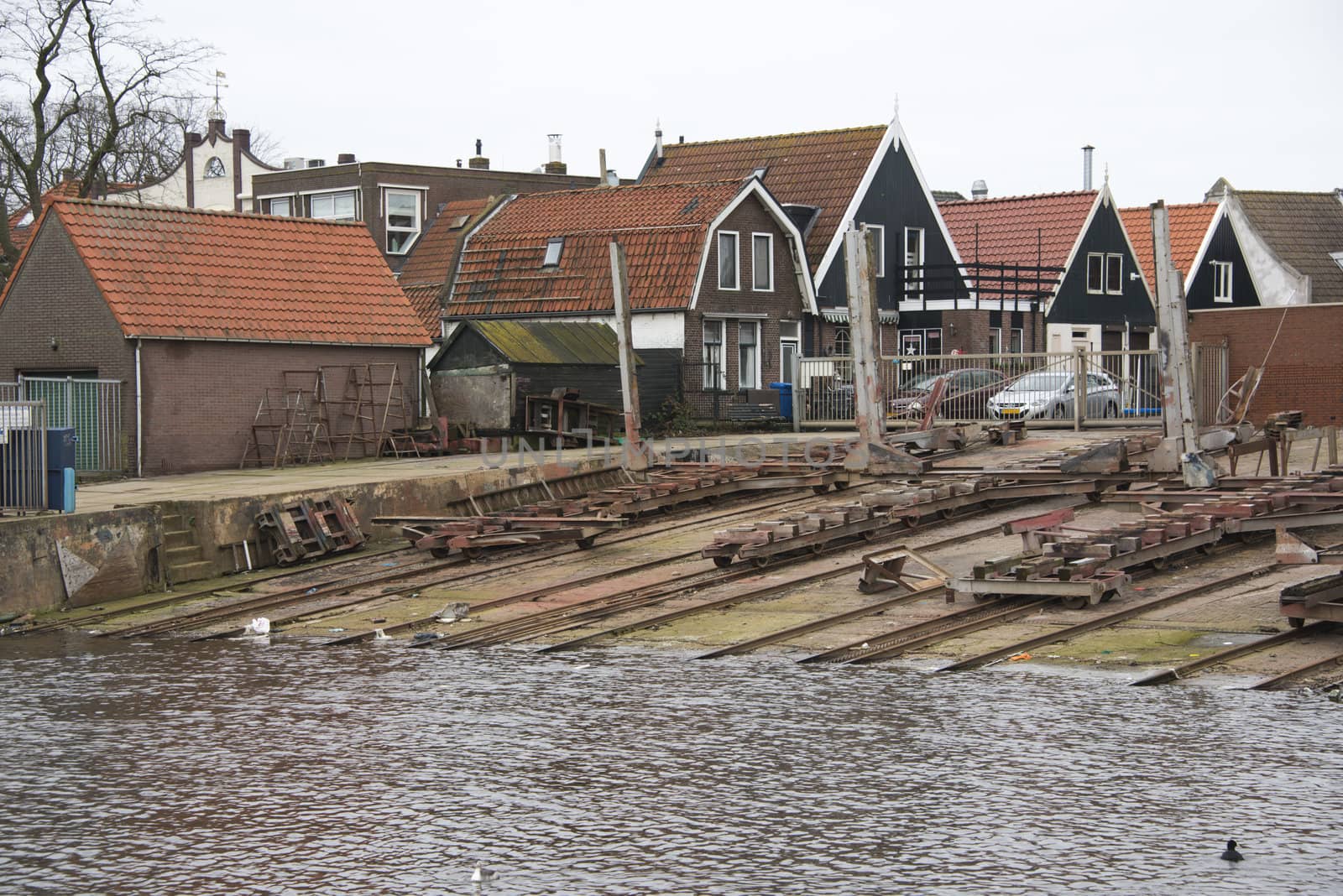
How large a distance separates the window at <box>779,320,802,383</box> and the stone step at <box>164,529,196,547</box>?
22107 millimetres

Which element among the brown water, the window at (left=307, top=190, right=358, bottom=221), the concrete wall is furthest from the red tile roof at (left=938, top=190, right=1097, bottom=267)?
the brown water

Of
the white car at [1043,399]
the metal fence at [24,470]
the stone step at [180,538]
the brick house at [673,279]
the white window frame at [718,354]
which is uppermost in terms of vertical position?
the brick house at [673,279]

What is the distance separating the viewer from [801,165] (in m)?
44.7

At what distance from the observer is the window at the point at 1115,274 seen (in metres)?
50.1

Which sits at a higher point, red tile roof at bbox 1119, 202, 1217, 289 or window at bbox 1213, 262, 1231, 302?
red tile roof at bbox 1119, 202, 1217, 289

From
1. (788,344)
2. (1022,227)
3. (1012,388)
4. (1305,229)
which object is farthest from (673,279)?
(1305,229)

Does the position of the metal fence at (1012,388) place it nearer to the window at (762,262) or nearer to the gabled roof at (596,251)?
the window at (762,262)

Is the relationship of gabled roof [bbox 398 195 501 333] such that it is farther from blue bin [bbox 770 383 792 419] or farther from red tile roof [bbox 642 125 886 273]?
blue bin [bbox 770 383 792 419]

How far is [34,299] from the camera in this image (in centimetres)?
2848

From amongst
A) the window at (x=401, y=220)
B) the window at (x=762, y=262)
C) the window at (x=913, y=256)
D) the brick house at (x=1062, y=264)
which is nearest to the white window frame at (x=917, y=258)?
the window at (x=913, y=256)

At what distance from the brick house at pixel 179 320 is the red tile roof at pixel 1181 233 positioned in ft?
102

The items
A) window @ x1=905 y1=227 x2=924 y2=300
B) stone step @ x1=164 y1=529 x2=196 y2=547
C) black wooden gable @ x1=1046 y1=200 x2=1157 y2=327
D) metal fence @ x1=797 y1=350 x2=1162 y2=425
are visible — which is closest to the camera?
stone step @ x1=164 y1=529 x2=196 y2=547

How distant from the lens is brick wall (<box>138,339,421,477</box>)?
27203 millimetres

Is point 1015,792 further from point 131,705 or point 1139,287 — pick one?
point 1139,287
